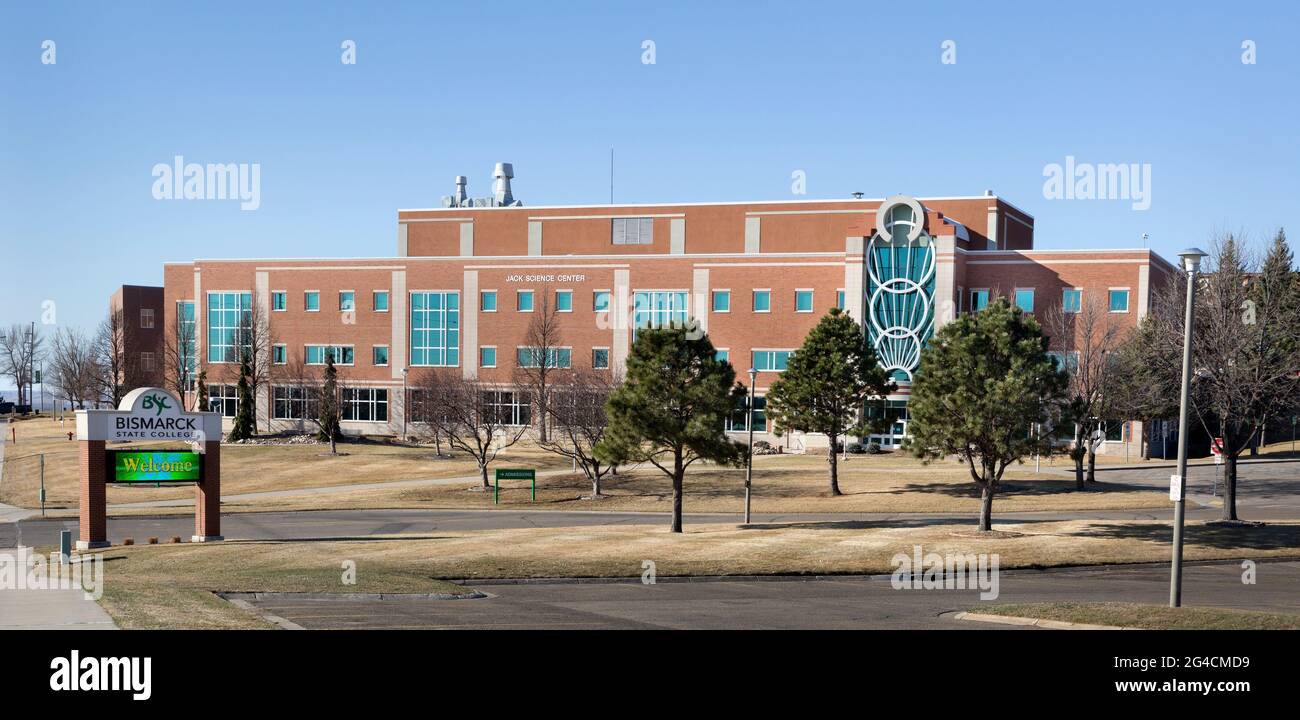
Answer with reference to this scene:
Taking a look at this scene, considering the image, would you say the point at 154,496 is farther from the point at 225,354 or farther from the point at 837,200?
the point at 837,200

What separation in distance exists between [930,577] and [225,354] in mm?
74823

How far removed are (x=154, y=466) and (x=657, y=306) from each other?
148 feet

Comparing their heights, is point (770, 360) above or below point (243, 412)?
above

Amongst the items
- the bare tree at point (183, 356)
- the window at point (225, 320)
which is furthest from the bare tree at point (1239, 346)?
the bare tree at point (183, 356)

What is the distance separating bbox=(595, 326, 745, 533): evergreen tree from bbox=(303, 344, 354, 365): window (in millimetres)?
51095

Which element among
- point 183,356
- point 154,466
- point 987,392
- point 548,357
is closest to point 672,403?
point 987,392

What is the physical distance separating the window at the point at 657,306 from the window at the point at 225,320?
108 ft

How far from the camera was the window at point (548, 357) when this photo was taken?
7475cm

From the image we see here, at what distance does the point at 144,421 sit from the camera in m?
35.0

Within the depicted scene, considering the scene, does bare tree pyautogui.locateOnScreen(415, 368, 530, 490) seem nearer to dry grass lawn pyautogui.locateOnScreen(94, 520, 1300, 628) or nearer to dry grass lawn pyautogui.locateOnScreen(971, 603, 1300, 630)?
dry grass lawn pyautogui.locateOnScreen(94, 520, 1300, 628)

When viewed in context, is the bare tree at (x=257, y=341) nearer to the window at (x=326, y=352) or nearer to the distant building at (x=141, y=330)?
the window at (x=326, y=352)

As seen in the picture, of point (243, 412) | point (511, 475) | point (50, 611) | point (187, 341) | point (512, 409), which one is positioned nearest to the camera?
point (50, 611)

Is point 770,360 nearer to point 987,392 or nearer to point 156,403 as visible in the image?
point 987,392
